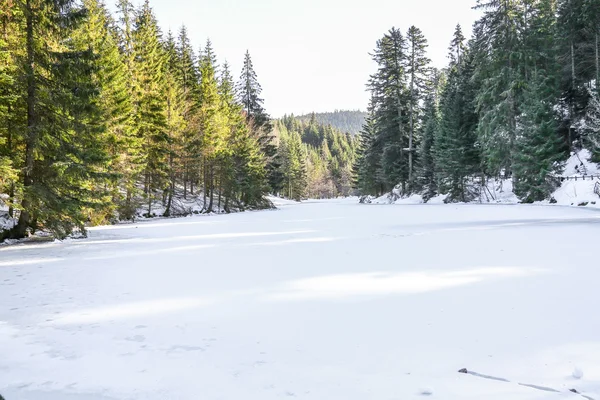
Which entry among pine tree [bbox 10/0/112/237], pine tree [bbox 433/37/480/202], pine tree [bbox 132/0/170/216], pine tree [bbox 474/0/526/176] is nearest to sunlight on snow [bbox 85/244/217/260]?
pine tree [bbox 10/0/112/237]

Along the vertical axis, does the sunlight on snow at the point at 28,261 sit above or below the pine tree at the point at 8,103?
below

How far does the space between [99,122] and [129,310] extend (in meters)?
15.2

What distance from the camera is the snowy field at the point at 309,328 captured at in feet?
9.04

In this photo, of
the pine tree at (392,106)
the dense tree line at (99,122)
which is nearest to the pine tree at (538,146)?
the pine tree at (392,106)

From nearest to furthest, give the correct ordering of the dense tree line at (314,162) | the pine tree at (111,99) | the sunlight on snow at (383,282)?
1. the sunlight on snow at (383,282)
2. the pine tree at (111,99)
3. the dense tree line at (314,162)

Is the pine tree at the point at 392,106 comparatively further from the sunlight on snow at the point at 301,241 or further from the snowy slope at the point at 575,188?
the sunlight on snow at the point at 301,241

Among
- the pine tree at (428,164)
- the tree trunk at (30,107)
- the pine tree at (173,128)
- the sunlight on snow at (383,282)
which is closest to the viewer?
the sunlight on snow at (383,282)

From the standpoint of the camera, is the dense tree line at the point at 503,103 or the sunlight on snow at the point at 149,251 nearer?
the sunlight on snow at the point at 149,251

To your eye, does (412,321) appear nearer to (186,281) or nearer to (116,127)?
(186,281)

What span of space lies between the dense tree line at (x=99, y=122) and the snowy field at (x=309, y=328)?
4927 millimetres

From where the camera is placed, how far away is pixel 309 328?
12.9 ft

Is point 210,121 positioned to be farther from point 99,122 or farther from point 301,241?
point 301,241

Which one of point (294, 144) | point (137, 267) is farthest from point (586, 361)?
point (294, 144)

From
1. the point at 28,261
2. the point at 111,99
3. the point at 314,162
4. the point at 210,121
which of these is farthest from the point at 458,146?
the point at 314,162
